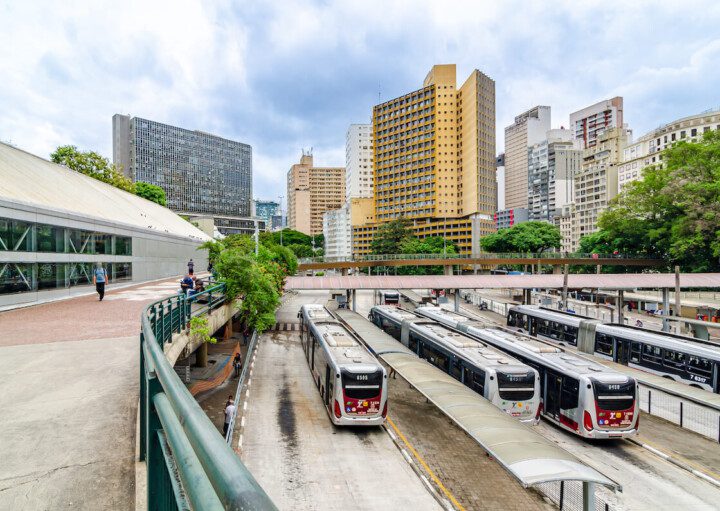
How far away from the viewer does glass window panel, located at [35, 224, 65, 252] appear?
65.2ft

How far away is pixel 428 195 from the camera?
110 m

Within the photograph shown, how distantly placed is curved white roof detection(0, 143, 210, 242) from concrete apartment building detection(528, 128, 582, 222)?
509 feet

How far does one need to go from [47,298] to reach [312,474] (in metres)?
15.6

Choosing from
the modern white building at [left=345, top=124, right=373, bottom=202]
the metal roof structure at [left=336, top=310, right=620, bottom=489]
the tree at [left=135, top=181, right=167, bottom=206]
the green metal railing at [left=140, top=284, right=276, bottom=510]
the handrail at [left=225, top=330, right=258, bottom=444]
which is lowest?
the handrail at [left=225, top=330, right=258, bottom=444]

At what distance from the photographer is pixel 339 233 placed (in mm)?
157500

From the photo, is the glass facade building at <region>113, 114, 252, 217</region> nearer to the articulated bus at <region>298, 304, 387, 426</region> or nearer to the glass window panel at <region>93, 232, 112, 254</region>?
the glass window panel at <region>93, 232, 112, 254</region>

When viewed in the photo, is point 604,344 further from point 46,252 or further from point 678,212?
point 678,212

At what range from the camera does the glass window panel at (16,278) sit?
17.5 meters

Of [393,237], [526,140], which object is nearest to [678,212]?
[393,237]

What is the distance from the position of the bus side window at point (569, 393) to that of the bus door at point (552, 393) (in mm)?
247

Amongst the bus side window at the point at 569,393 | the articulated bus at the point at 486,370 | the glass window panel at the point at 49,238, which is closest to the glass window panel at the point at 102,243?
the glass window panel at the point at 49,238

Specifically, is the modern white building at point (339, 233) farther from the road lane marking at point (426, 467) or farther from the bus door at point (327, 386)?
the road lane marking at point (426, 467)

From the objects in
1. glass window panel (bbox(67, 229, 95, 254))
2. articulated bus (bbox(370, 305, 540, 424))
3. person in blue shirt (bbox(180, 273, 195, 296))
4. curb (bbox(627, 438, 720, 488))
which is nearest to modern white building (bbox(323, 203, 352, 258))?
glass window panel (bbox(67, 229, 95, 254))

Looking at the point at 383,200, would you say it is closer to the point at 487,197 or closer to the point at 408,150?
the point at 408,150
